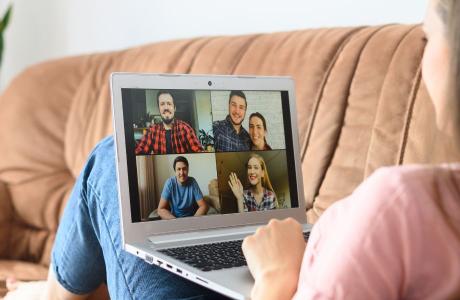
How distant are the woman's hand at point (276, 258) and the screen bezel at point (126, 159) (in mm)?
285

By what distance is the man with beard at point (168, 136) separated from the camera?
119cm

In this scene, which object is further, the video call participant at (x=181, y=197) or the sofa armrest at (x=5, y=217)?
the sofa armrest at (x=5, y=217)

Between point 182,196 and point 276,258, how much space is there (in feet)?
1.17

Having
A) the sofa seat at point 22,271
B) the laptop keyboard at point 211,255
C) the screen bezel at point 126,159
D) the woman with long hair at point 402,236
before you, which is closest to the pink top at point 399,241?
the woman with long hair at point 402,236

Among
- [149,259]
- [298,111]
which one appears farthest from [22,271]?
[149,259]

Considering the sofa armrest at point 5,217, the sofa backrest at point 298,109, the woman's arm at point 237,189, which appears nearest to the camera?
the woman's arm at point 237,189

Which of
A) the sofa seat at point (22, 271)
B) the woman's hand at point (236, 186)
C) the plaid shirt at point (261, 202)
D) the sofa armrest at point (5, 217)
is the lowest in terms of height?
the sofa seat at point (22, 271)

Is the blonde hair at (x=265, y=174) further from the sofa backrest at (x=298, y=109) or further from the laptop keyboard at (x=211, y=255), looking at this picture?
the sofa backrest at (x=298, y=109)

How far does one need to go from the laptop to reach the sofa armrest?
1.11 m

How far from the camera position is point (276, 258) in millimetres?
864

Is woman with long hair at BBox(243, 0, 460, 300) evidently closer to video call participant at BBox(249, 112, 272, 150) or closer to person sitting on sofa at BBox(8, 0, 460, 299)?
person sitting on sofa at BBox(8, 0, 460, 299)

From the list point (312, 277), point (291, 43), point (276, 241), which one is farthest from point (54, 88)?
point (312, 277)

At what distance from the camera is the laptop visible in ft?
3.77

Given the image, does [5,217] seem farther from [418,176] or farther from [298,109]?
[418,176]
